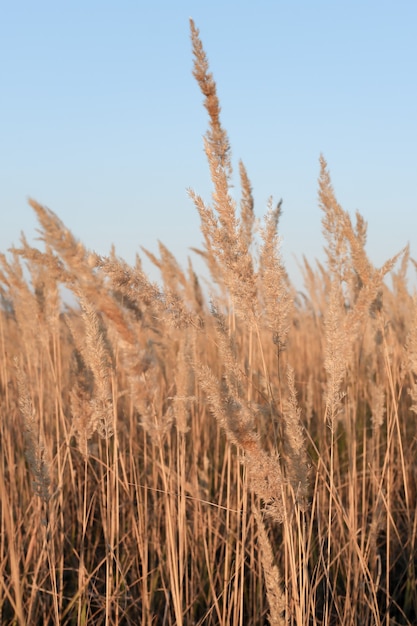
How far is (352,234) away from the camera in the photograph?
2092 mm

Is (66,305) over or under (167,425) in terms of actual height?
over

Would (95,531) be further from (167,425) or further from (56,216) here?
(56,216)

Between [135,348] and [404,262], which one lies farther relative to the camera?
[404,262]

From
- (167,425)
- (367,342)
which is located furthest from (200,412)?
(167,425)

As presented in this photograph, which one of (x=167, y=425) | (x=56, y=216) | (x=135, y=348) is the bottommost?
(x=167, y=425)

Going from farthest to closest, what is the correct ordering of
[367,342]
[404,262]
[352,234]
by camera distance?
1. [404,262]
2. [367,342]
3. [352,234]

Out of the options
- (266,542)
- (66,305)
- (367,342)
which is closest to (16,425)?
(66,305)

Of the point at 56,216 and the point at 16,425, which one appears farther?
the point at 16,425

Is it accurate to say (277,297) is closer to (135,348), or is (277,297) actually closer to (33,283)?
(135,348)

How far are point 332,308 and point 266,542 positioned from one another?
21.9 inches

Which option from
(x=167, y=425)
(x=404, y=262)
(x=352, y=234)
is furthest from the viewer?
(x=404, y=262)

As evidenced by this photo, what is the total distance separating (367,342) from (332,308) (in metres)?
1.93

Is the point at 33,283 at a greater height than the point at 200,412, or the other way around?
the point at 33,283

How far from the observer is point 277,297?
4.89 ft
